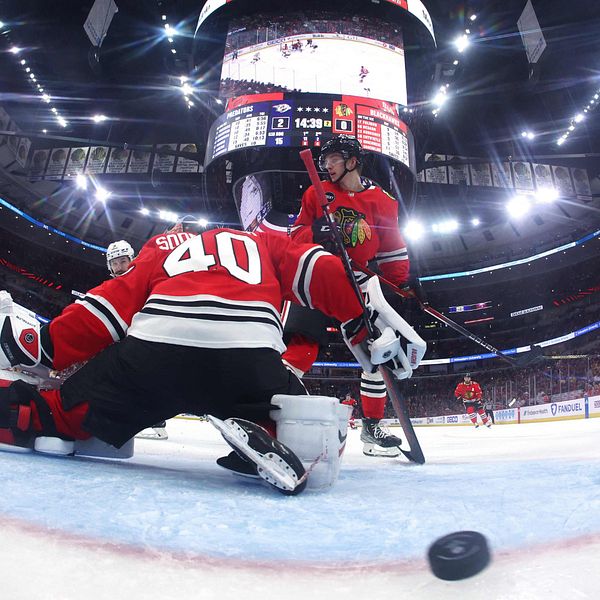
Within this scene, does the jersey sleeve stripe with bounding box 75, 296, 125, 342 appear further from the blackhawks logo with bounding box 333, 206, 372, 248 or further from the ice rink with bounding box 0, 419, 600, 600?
the blackhawks logo with bounding box 333, 206, 372, 248

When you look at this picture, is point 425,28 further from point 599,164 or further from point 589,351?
point 589,351

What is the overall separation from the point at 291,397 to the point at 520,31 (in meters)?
12.5

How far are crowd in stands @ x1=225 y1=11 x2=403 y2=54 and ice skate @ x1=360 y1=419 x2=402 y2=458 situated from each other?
24.8 feet

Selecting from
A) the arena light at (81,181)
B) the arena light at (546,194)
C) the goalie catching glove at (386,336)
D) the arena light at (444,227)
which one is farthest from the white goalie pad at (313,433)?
the arena light at (444,227)

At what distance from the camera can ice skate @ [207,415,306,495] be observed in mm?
1279

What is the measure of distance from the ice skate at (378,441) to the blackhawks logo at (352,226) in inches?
41.1

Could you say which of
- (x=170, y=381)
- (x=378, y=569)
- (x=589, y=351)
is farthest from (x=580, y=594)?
(x=589, y=351)

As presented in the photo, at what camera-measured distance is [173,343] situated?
59.1 inches

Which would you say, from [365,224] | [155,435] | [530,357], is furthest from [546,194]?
[155,435]

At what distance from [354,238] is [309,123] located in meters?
4.81

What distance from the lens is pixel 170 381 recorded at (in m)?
1.50

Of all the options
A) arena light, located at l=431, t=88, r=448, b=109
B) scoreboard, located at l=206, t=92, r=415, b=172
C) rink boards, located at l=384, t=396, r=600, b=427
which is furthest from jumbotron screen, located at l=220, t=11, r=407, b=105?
rink boards, located at l=384, t=396, r=600, b=427

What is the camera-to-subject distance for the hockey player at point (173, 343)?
4.94 ft

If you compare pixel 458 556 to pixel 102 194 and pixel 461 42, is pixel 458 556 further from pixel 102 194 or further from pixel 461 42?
pixel 102 194
